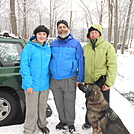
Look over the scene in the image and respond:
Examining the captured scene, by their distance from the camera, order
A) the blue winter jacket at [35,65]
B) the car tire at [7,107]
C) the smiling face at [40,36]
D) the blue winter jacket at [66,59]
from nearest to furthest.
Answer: the blue winter jacket at [35,65]
the smiling face at [40,36]
the blue winter jacket at [66,59]
the car tire at [7,107]

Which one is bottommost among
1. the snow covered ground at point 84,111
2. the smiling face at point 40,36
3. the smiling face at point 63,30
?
the snow covered ground at point 84,111

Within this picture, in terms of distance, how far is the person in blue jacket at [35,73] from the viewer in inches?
87.2

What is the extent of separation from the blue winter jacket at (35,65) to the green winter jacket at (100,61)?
0.76 meters

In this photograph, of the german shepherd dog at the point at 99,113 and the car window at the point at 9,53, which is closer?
the german shepherd dog at the point at 99,113

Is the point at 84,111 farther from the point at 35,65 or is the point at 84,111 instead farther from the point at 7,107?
the point at 35,65

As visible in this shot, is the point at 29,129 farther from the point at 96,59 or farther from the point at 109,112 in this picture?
the point at 96,59

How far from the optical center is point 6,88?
2732mm

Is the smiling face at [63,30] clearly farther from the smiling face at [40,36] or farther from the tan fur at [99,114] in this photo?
the tan fur at [99,114]

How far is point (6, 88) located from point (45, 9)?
27407 millimetres

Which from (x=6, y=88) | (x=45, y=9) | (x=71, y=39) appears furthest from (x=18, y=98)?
(x=45, y=9)

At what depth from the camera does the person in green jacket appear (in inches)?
92.6

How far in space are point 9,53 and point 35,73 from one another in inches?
38.4

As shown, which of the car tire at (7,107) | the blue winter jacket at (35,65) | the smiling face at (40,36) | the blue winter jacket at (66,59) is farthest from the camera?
the car tire at (7,107)

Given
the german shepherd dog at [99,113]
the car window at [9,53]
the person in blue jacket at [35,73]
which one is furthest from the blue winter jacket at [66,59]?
the car window at [9,53]
